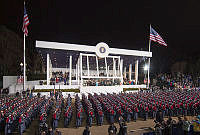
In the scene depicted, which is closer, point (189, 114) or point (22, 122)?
point (22, 122)

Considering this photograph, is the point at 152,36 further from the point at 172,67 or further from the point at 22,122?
the point at 172,67

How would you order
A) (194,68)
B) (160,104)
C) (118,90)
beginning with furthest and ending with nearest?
1. (194,68)
2. (118,90)
3. (160,104)

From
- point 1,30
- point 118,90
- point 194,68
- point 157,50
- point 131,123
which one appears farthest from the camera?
point 157,50

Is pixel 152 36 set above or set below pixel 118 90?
above

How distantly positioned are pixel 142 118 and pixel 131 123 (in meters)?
2.03

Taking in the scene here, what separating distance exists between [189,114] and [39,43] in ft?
77.6

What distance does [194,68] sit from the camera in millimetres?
57750

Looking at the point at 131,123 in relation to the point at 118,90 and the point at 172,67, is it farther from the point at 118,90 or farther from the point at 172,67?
the point at 172,67

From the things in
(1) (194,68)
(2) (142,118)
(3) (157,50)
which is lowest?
(2) (142,118)

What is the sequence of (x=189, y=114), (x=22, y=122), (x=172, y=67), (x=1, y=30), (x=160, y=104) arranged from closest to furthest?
(x=22, y=122) < (x=160, y=104) < (x=189, y=114) < (x=1, y=30) < (x=172, y=67)

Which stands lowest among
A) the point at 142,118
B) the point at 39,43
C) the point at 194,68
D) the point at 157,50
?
the point at 142,118

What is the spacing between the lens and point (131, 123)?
1214 cm

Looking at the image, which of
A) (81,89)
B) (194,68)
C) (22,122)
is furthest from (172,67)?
(22,122)

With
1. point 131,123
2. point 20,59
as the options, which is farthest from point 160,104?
point 20,59
